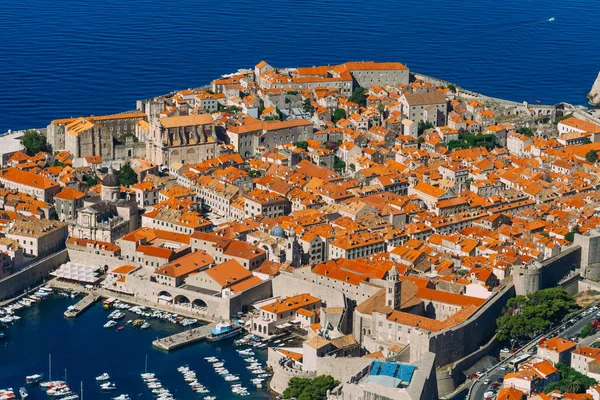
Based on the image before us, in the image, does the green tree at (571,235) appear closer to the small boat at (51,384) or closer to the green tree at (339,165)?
the green tree at (339,165)

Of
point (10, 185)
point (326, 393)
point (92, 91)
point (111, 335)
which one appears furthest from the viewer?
point (92, 91)

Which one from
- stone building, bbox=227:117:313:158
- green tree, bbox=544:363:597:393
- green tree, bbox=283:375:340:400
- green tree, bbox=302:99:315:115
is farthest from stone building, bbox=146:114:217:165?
green tree, bbox=544:363:597:393

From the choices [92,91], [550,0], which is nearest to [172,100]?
[92,91]

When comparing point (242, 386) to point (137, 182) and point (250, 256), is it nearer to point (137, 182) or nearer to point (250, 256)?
point (250, 256)

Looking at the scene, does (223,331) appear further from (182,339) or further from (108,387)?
(108,387)

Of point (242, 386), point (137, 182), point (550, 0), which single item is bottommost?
point (242, 386)

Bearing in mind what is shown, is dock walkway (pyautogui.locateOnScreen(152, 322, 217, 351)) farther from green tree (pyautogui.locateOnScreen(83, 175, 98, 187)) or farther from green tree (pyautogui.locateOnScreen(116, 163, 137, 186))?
green tree (pyautogui.locateOnScreen(83, 175, 98, 187))

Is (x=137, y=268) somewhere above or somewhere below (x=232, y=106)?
below
